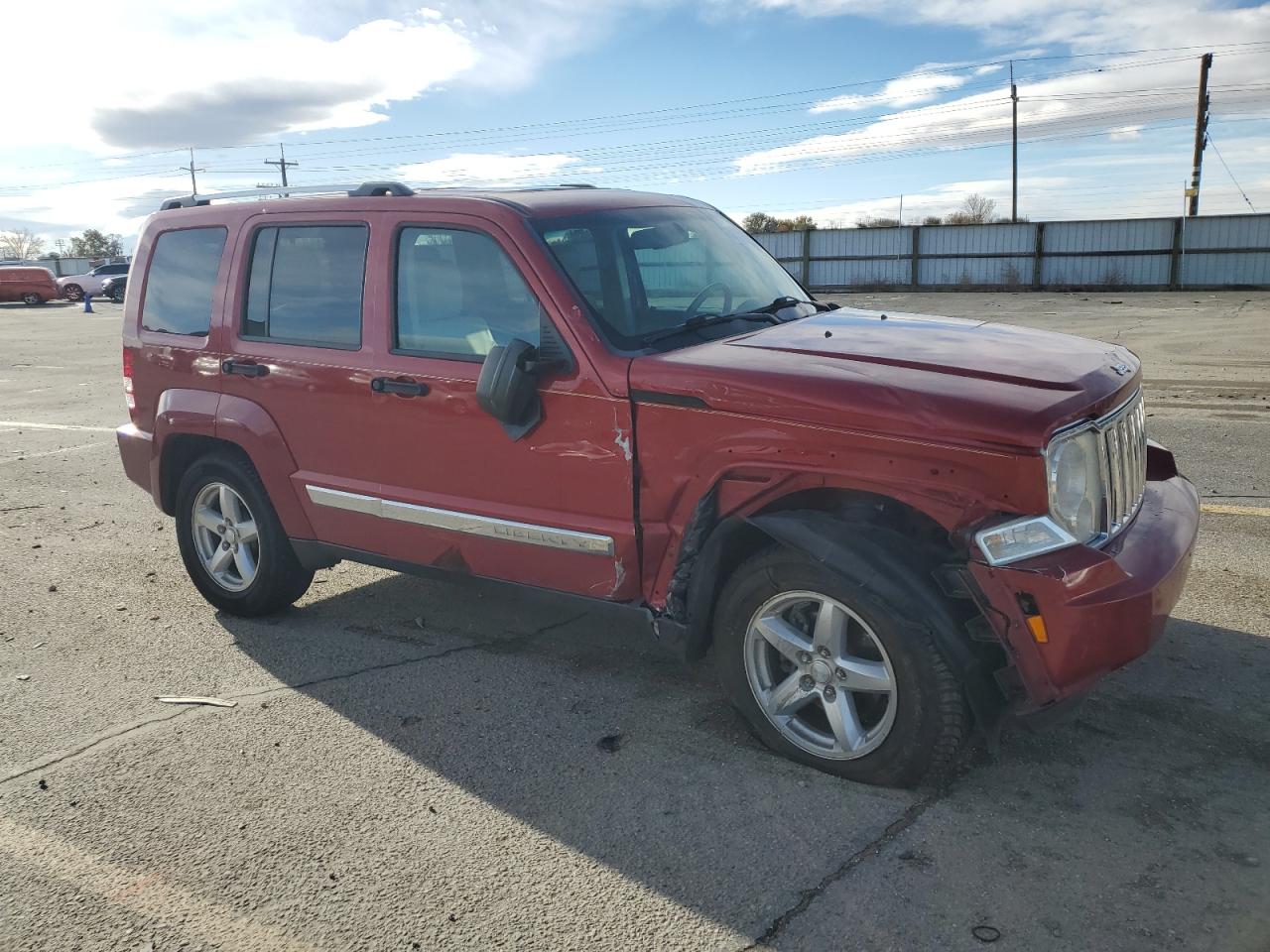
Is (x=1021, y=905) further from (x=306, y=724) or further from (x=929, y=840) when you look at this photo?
(x=306, y=724)

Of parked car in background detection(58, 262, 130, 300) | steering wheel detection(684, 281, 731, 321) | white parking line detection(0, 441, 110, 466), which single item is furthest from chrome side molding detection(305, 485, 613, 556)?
parked car in background detection(58, 262, 130, 300)

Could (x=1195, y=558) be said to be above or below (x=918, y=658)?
below

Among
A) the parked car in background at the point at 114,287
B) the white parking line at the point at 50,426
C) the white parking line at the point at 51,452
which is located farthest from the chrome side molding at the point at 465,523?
the parked car in background at the point at 114,287

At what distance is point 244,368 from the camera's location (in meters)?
4.77

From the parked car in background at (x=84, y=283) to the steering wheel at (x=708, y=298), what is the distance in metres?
44.2

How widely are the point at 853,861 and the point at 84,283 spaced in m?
47.2

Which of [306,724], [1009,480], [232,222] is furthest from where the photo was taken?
[232,222]

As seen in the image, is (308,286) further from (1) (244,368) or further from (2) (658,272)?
(2) (658,272)

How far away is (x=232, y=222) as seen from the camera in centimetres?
494

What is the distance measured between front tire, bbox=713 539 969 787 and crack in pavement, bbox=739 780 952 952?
9 centimetres

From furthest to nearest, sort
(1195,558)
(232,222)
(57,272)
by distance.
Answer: (57,272), (1195,558), (232,222)

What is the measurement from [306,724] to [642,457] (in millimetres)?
1720

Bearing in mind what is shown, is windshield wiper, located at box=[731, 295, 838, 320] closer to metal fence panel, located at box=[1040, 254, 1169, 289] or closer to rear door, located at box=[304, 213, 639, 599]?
rear door, located at box=[304, 213, 639, 599]

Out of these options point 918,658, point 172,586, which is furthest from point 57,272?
point 918,658
